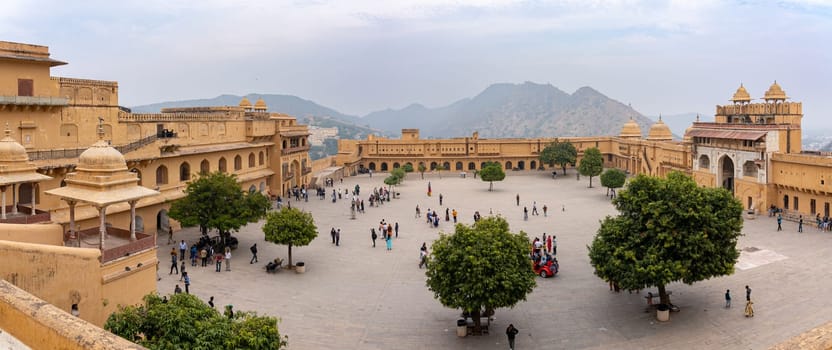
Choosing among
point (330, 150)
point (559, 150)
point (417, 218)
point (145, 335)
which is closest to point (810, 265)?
point (417, 218)

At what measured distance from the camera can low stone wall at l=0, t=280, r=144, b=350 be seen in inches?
296

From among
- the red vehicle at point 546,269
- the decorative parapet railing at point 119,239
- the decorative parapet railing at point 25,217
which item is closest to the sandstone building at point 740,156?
the red vehicle at point 546,269

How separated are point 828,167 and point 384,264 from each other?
87.1 feet

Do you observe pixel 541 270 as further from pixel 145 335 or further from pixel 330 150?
pixel 330 150

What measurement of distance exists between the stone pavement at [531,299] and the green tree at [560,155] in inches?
1227

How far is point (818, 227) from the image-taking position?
108 feet

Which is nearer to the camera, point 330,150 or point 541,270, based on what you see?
point 541,270

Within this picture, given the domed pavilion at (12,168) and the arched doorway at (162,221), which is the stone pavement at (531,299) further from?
the domed pavilion at (12,168)

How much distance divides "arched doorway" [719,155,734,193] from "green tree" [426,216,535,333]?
3191 centimetres

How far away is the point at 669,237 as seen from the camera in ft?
58.5

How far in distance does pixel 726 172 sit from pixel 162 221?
128ft

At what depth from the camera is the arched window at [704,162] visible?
148 ft

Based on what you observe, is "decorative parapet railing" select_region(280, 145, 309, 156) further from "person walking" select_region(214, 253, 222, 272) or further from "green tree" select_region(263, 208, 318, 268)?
"person walking" select_region(214, 253, 222, 272)

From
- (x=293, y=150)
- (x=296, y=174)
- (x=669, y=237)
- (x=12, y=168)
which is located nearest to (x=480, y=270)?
(x=669, y=237)
